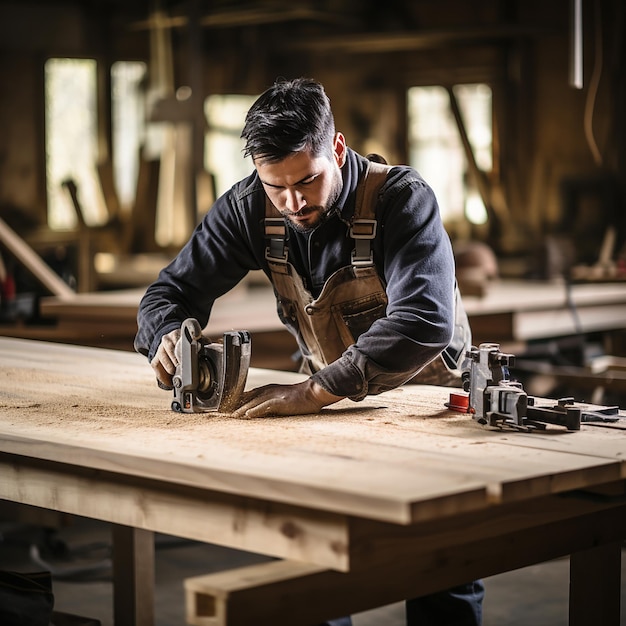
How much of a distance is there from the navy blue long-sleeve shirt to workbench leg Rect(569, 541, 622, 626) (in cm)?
61

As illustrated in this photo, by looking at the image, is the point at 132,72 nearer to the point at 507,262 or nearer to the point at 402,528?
the point at 507,262

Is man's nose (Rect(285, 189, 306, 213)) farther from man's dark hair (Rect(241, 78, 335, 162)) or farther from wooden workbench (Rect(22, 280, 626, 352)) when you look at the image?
wooden workbench (Rect(22, 280, 626, 352))

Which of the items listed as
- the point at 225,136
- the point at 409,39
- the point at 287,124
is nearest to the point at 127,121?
the point at 225,136

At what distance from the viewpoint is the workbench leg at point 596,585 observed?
9.39ft

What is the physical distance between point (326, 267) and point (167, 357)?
52 centimetres

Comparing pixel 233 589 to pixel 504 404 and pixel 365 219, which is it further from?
pixel 365 219

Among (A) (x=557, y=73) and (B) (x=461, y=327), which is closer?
(B) (x=461, y=327)

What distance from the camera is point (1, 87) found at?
1019 cm

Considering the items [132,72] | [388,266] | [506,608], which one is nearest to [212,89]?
[132,72]

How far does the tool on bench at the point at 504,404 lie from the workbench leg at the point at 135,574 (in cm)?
120

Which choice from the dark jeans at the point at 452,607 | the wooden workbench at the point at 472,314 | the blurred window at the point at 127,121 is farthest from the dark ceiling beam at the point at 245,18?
the dark jeans at the point at 452,607

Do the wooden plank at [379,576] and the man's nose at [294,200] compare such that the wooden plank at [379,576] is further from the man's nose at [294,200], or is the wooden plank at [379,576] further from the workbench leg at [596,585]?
the man's nose at [294,200]

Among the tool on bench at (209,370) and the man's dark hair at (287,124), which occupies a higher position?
the man's dark hair at (287,124)

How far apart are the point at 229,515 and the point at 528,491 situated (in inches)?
23.4
